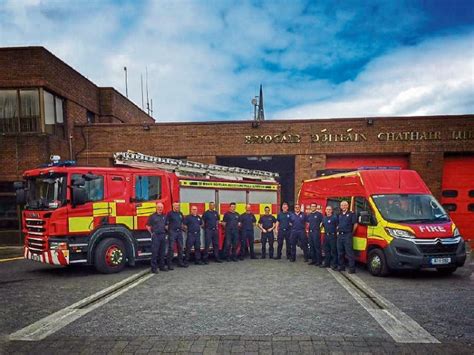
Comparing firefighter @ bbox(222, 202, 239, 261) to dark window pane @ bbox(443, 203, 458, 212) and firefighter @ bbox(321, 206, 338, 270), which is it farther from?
dark window pane @ bbox(443, 203, 458, 212)

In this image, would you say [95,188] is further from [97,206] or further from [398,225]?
[398,225]

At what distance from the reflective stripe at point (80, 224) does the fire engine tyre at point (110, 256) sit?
506 mm

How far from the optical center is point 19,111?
14.5 meters

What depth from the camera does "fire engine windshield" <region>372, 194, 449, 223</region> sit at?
25.3ft

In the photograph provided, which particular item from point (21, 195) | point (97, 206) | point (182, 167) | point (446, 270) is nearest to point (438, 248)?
point (446, 270)

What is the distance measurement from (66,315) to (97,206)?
3.24 meters

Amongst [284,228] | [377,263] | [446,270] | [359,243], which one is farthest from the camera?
[284,228]

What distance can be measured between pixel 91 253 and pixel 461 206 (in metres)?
16.2

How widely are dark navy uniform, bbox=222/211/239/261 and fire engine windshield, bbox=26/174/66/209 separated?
440 centimetres

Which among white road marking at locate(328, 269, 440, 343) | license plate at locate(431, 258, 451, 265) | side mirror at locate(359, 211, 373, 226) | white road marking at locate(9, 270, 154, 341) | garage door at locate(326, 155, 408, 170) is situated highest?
garage door at locate(326, 155, 408, 170)

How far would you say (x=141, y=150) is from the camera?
55.5ft

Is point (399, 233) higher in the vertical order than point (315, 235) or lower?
higher

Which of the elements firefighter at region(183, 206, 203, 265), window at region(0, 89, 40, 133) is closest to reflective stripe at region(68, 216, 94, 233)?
firefighter at region(183, 206, 203, 265)

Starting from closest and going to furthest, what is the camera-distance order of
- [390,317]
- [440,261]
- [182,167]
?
1. [390,317]
2. [440,261]
3. [182,167]
